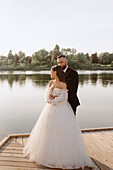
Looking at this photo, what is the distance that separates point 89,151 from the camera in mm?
4492

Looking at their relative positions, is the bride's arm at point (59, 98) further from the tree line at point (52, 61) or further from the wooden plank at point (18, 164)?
the tree line at point (52, 61)

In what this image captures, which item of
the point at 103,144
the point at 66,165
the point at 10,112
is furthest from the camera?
the point at 10,112

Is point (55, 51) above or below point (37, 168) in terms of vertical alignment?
above

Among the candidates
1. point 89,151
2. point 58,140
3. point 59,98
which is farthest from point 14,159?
point 89,151

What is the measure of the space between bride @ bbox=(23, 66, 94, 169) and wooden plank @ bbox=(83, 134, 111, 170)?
0.96ft

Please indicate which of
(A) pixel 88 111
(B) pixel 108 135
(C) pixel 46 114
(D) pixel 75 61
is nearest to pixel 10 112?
(A) pixel 88 111

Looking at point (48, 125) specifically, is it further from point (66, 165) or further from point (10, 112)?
point (10, 112)

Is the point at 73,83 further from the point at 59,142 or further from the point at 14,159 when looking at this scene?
the point at 14,159

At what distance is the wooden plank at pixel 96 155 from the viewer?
3.88 m

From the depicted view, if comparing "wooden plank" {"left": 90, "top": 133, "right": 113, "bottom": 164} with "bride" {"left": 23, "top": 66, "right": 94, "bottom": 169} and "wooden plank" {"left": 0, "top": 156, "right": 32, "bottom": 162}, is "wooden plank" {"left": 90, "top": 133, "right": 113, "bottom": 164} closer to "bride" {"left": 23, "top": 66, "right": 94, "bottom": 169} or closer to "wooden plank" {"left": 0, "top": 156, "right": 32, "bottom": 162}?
"bride" {"left": 23, "top": 66, "right": 94, "bottom": 169}

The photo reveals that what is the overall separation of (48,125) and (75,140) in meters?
0.60

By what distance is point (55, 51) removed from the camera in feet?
223

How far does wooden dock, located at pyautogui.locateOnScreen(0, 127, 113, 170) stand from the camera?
3771 millimetres

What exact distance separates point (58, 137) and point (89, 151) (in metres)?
1.19
